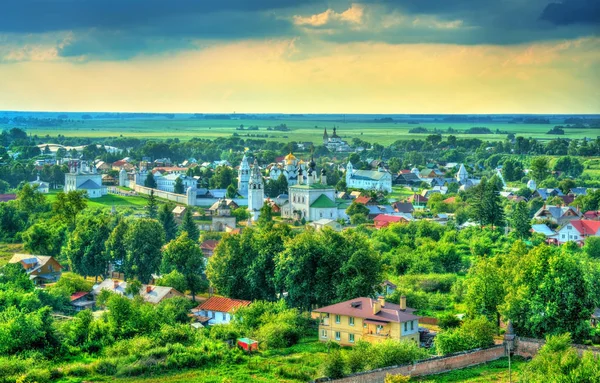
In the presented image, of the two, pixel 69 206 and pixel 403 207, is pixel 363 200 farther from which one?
pixel 69 206

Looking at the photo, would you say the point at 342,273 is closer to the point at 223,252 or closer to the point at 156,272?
the point at 223,252

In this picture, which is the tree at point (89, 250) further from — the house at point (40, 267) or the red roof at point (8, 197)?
the red roof at point (8, 197)

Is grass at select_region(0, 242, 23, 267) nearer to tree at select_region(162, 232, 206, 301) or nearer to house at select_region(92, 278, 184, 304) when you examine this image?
house at select_region(92, 278, 184, 304)

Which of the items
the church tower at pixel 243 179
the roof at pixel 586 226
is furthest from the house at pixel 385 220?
the church tower at pixel 243 179

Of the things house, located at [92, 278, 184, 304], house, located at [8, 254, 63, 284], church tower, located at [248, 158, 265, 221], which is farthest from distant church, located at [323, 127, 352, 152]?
house, located at [92, 278, 184, 304]

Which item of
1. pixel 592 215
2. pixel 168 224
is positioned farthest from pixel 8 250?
pixel 592 215

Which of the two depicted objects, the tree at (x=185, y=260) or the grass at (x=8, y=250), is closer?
the tree at (x=185, y=260)
